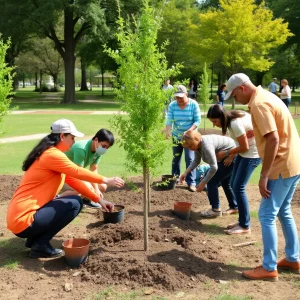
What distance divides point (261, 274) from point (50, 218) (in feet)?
7.35

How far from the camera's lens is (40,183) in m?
4.25

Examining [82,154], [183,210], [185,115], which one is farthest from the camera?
[185,115]

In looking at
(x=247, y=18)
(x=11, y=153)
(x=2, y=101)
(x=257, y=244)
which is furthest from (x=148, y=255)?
(x=247, y=18)

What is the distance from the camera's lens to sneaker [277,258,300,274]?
4.14 metres

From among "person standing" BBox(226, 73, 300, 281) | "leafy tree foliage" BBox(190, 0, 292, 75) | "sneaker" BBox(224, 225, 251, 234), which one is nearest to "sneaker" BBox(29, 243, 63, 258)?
"person standing" BBox(226, 73, 300, 281)

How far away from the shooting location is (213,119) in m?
5.22

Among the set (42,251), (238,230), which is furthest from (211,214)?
(42,251)

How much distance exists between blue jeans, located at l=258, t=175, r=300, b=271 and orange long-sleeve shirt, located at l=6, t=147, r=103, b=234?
168 cm

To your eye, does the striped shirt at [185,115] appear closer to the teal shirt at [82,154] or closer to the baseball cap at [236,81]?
the teal shirt at [82,154]

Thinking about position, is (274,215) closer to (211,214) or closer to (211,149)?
(211,149)

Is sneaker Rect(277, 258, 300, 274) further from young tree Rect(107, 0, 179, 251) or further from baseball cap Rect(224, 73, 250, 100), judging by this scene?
baseball cap Rect(224, 73, 250, 100)

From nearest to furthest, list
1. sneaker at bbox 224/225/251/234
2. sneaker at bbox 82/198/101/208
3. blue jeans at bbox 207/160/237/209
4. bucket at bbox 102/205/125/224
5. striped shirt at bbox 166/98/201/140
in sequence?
sneaker at bbox 224/225/251/234 < bucket at bbox 102/205/125/224 < blue jeans at bbox 207/160/237/209 < sneaker at bbox 82/198/101/208 < striped shirt at bbox 166/98/201/140

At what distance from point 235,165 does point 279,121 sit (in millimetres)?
1775

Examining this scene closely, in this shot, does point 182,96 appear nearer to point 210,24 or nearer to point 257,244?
point 257,244
